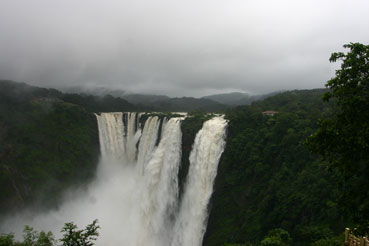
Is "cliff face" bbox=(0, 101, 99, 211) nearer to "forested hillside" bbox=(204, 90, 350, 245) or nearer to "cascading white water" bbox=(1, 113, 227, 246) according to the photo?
"cascading white water" bbox=(1, 113, 227, 246)

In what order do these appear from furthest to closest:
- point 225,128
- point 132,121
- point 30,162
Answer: point 132,121 → point 30,162 → point 225,128

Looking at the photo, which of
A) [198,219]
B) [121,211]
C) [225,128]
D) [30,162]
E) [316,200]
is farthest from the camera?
[30,162]

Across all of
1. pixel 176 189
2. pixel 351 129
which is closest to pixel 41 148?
pixel 176 189

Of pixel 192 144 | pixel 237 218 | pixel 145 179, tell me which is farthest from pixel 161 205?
pixel 237 218

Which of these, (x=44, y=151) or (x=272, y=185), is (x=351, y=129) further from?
(x=44, y=151)

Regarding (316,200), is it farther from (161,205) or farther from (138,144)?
(138,144)

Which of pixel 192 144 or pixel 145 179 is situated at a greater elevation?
pixel 192 144

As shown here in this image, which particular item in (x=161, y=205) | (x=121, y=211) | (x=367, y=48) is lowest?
(x=121, y=211)

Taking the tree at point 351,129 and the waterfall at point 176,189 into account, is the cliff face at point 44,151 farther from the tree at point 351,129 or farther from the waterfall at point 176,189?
the tree at point 351,129
